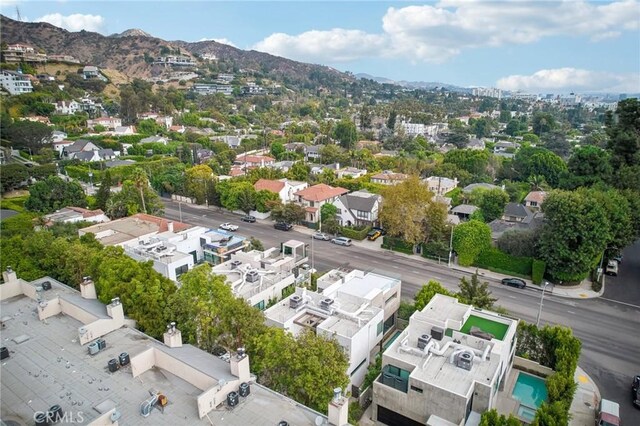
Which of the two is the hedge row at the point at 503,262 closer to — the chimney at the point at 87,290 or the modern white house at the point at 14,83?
the chimney at the point at 87,290

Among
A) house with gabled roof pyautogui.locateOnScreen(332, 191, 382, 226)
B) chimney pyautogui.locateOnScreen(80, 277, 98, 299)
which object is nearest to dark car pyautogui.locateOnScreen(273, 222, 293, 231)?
house with gabled roof pyautogui.locateOnScreen(332, 191, 382, 226)

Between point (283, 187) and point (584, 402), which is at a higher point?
point (283, 187)

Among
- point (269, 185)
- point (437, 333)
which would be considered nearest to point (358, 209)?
point (269, 185)

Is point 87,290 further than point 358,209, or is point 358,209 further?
point 358,209

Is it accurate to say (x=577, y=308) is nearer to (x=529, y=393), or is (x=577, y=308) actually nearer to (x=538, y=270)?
(x=538, y=270)

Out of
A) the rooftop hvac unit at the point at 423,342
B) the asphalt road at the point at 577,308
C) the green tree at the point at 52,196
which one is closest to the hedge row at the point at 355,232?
the asphalt road at the point at 577,308

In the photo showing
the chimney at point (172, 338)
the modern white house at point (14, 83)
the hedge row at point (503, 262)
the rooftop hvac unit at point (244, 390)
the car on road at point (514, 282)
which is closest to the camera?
the rooftop hvac unit at point (244, 390)

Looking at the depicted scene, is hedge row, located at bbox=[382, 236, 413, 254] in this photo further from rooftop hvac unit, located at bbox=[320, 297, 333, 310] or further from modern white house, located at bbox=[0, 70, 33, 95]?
modern white house, located at bbox=[0, 70, 33, 95]
